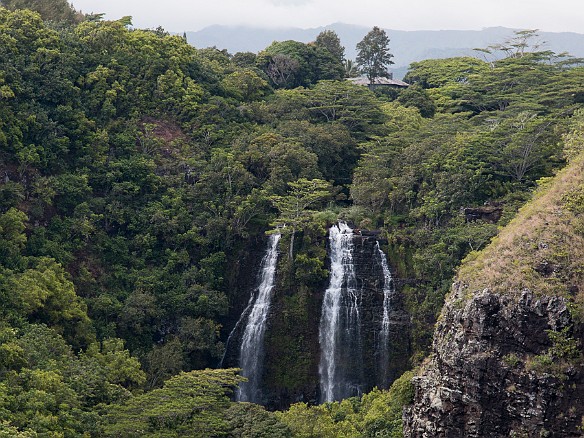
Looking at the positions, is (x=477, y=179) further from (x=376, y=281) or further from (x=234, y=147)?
(x=234, y=147)

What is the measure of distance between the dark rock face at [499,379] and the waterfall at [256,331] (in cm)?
1021

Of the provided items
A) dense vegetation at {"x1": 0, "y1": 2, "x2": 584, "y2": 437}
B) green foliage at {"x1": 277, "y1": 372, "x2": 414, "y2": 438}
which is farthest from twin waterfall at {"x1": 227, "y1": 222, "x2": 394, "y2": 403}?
green foliage at {"x1": 277, "y1": 372, "x2": 414, "y2": 438}

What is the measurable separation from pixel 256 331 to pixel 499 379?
12844mm

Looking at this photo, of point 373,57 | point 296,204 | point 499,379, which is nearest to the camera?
point 499,379

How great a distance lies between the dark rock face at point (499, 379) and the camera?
62.7 feet

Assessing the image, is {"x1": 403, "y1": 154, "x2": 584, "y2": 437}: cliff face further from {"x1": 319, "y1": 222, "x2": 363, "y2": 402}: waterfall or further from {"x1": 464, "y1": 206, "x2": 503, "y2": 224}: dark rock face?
{"x1": 464, "y1": 206, "x2": 503, "y2": 224}: dark rock face

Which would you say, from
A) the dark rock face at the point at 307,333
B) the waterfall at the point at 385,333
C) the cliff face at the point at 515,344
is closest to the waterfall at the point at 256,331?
the dark rock face at the point at 307,333

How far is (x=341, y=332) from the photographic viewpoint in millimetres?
30156

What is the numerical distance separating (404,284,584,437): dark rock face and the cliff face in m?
0.03

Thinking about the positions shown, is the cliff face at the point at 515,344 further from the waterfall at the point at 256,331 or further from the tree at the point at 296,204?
the tree at the point at 296,204

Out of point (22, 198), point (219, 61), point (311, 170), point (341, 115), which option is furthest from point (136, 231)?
point (219, 61)

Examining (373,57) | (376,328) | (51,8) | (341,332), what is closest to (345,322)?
(341,332)

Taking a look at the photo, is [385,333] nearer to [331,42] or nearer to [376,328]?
[376,328]

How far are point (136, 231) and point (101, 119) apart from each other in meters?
6.56
